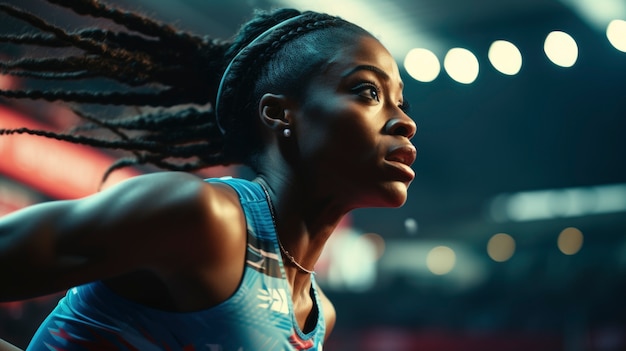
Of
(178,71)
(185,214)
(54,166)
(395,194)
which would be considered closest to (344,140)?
(395,194)

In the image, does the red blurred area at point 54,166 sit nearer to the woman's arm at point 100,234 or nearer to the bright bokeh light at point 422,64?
the bright bokeh light at point 422,64

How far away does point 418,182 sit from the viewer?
8.57m

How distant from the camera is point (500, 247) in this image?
1182 cm

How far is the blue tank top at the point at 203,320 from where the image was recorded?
47.8 inches

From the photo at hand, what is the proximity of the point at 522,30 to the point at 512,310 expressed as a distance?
2.96 meters

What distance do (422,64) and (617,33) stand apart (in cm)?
118

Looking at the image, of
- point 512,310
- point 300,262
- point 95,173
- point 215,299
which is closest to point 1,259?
point 215,299

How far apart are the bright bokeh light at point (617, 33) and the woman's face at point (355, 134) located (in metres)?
3.32

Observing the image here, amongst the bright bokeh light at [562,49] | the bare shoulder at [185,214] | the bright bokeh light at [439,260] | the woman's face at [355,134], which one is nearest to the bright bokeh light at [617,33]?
the bright bokeh light at [562,49]

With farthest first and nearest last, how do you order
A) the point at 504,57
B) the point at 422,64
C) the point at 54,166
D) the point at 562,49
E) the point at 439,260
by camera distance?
the point at 439,260 < the point at 54,166 < the point at 422,64 < the point at 504,57 < the point at 562,49

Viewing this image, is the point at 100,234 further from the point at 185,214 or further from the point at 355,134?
the point at 355,134

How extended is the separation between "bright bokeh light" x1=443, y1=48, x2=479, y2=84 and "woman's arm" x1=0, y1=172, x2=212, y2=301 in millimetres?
4055

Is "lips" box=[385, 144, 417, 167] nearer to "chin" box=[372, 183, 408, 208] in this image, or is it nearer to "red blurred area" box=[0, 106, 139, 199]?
"chin" box=[372, 183, 408, 208]

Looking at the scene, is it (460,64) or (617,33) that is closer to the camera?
(617,33)
